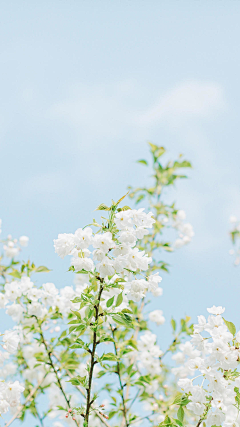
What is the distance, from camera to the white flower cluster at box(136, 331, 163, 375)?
4121 millimetres

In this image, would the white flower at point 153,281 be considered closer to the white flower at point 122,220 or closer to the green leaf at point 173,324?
the white flower at point 122,220

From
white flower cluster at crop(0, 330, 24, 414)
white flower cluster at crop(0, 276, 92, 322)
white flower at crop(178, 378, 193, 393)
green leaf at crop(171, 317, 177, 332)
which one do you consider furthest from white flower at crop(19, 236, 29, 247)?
white flower at crop(178, 378, 193, 393)

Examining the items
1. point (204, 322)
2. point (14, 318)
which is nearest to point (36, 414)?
point (14, 318)

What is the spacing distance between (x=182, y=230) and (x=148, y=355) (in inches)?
78.1

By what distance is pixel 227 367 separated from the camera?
175 cm

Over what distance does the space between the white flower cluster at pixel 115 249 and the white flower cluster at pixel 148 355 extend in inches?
93.1

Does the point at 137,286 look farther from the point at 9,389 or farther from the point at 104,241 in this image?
the point at 9,389

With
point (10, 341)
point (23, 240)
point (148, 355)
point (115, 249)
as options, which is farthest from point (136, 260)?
point (23, 240)

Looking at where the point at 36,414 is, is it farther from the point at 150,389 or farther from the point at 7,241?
the point at 7,241

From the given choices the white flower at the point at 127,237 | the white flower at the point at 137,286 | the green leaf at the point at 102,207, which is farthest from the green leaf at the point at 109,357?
the green leaf at the point at 102,207

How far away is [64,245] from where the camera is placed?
1948mm

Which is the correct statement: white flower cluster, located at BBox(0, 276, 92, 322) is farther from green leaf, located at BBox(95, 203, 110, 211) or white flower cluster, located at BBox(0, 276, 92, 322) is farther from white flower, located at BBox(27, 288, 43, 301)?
green leaf, located at BBox(95, 203, 110, 211)

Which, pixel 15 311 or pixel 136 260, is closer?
pixel 136 260

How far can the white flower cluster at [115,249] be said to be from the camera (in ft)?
5.99
